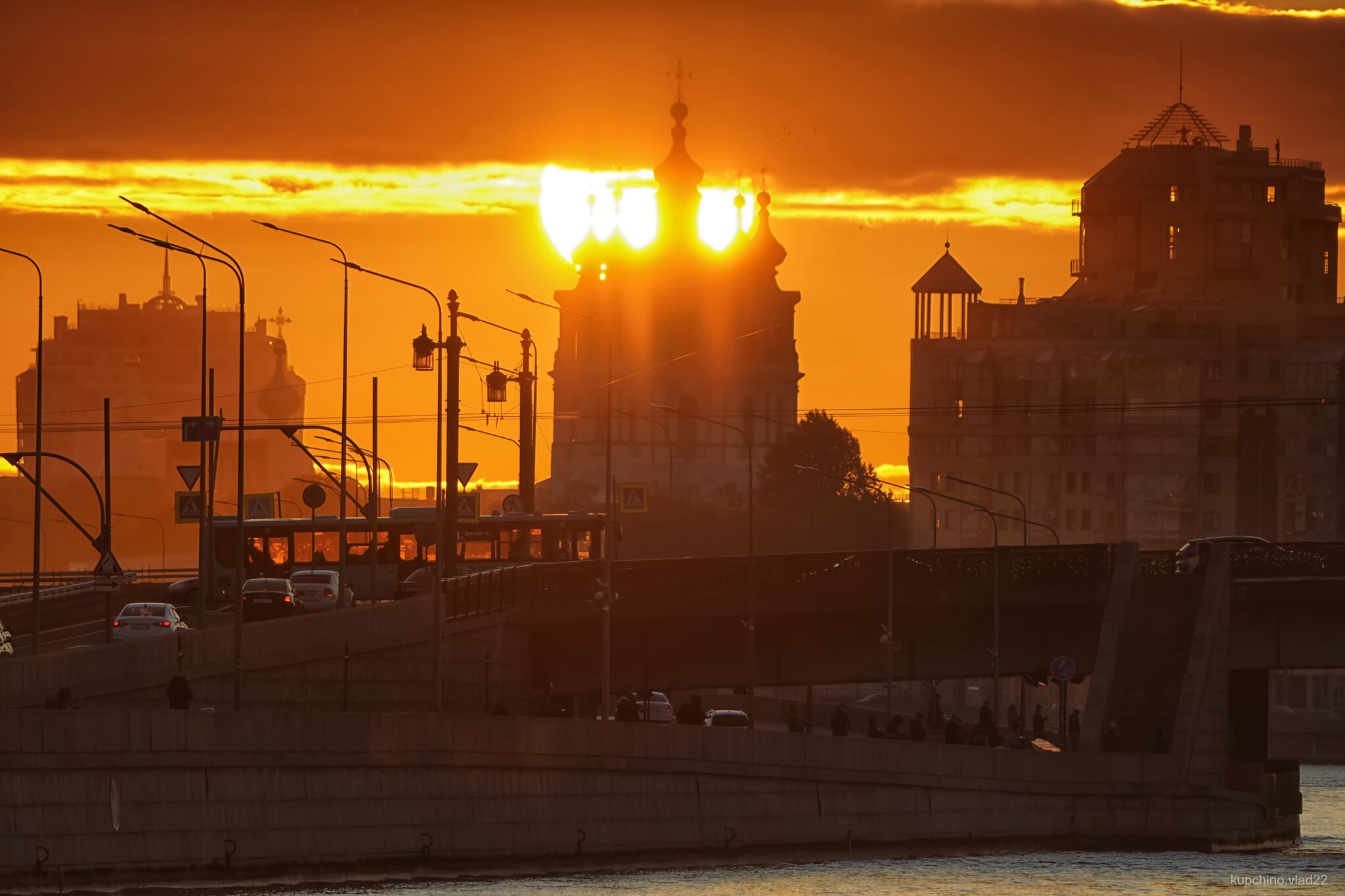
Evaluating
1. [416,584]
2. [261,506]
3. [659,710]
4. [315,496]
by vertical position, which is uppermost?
[315,496]

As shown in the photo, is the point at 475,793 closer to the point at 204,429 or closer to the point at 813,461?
the point at 204,429

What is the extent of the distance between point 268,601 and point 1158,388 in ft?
329

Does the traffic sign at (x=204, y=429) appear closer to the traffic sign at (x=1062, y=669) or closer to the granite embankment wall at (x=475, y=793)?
the granite embankment wall at (x=475, y=793)

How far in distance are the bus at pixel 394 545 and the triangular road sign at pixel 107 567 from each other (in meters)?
7.56

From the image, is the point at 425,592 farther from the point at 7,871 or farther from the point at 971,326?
the point at 971,326

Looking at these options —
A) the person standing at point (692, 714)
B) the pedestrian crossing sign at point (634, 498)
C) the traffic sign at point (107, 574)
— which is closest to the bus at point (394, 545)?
the pedestrian crossing sign at point (634, 498)

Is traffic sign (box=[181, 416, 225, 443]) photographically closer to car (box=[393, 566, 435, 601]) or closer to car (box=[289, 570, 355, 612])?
car (box=[393, 566, 435, 601])

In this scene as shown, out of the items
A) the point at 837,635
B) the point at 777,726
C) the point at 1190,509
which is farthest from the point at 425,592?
the point at 1190,509

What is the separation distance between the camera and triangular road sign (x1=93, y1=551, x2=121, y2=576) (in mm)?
77312

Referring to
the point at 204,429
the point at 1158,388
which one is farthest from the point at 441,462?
the point at 1158,388

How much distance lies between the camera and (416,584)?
82125 millimetres

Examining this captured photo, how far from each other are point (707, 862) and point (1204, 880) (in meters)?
12.9

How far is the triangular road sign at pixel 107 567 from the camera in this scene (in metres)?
77.3

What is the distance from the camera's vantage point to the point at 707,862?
54.0 metres
